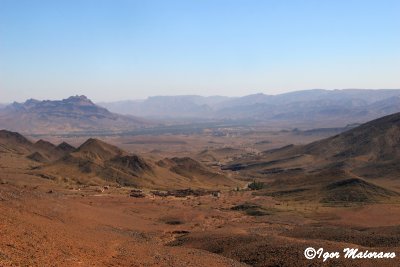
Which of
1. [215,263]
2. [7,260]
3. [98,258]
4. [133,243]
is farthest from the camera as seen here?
[133,243]

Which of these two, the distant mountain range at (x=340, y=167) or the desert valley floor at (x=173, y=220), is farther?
the distant mountain range at (x=340, y=167)

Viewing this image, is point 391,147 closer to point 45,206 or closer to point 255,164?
point 255,164

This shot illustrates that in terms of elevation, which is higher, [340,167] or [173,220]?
[173,220]

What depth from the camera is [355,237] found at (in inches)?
1495

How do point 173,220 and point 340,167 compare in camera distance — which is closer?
point 173,220

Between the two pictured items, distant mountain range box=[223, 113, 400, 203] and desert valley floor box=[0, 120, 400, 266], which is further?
distant mountain range box=[223, 113, 400, 203]

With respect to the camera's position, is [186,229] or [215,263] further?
[186,229]

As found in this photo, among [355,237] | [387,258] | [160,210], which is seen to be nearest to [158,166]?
[160,210]

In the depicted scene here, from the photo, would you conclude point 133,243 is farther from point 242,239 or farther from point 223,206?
point 223,206

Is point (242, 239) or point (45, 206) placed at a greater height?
point (45, 206)

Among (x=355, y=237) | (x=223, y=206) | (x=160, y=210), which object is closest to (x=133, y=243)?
(x=355, y=237)

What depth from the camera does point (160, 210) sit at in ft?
207

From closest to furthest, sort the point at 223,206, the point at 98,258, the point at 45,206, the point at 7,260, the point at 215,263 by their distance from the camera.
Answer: the point at 7,260 → the point at 98,258 → the point at 215,263 → the point at 45,206 → the point at 223,206

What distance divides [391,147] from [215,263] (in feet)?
366
